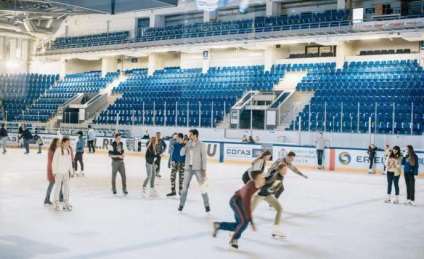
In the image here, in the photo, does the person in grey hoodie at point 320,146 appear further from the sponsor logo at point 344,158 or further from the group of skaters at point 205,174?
the group of skaters at point 205,174

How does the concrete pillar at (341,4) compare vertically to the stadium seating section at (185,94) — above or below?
above

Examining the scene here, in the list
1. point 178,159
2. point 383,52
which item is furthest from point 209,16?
point 178,159

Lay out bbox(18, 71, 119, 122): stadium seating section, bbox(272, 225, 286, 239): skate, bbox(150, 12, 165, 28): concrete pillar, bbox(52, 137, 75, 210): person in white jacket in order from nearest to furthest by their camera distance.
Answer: bbox(272, 225, 286, 239): skate → bbox(52, 137, 75, 210): person in white jacket → bbox(18, 71, 119, 122): stadium seating section → bbox(150, 12, 165, 28): concrete pillar

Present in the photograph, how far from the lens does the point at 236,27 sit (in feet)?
135

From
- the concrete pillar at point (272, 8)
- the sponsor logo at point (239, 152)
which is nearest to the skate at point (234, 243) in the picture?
the sponsor logo at point (239, 152)

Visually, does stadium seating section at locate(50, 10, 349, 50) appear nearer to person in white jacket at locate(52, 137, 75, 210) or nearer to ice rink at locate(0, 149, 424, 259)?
ice rink at locate(0, 149, 424, 259)

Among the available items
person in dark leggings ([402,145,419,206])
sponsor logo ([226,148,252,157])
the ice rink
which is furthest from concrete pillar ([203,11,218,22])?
person in dark leggings ([402,145,419,206])

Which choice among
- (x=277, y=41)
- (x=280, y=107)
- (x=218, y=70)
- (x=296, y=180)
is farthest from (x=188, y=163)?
(x=218, y=70)

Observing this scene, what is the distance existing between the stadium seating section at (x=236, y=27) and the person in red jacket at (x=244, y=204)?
95.8ft

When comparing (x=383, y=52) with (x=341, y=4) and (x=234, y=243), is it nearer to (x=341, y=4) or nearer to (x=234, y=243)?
(x=341, y=4)

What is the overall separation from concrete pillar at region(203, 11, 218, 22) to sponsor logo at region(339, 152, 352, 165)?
2198cm

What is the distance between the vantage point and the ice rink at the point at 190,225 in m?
8.11

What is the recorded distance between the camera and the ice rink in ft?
26.6

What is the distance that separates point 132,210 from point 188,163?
1655 mm
